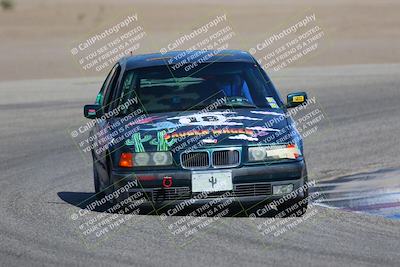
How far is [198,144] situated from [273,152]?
66 cm

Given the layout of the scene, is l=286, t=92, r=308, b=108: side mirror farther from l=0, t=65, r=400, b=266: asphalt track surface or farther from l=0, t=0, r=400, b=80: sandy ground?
l=0, t=0, r=400, b=80: sandy ground

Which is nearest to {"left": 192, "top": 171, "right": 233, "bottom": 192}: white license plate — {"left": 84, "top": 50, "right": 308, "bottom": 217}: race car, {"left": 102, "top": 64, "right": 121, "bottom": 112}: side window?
{"left": 84, "top": 50, "right": 308, "bottom": 217}: race car

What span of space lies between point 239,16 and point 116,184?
1837 inches

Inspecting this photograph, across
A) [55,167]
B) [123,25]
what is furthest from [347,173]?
[123,25]

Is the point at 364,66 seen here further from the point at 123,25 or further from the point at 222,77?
the point at 123,25

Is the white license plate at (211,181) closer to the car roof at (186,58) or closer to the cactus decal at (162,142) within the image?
the cactus decal at (162,142)

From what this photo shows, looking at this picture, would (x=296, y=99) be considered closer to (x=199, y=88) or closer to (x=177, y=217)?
(x=199, y=88)

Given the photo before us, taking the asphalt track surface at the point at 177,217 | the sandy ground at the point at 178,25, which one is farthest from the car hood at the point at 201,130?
the sandy ground at the point at 178,25

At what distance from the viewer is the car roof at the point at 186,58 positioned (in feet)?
37.2

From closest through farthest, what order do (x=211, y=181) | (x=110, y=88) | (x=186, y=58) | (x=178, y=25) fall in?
(x=211, y=181) < (x=186, y=58) < (x=110, y=88) < (x=178, y=25)

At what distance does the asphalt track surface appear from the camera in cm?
829

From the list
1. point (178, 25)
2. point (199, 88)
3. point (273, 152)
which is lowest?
point (273, 152)

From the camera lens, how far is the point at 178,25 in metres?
51.8

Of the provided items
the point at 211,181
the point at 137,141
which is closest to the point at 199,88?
the point at 137,141
